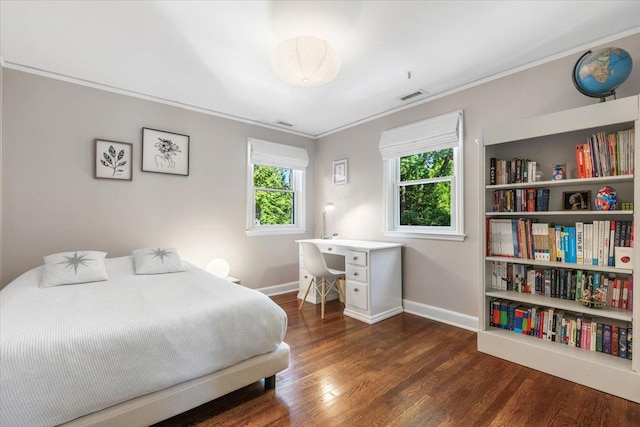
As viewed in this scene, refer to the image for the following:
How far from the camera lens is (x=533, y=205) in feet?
7.77

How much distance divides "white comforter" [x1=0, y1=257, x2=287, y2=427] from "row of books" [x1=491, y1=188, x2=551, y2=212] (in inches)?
79.7

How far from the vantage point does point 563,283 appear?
2.27 metres

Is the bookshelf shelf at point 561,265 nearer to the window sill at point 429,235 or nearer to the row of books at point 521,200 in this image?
the row of books at point 521,200

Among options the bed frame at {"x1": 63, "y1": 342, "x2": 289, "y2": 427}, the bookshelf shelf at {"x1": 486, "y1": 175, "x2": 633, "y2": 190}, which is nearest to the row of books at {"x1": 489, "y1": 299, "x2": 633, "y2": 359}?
the bookshelf shelf at {"x1": 486, "y1": 175, "x2": 633, "y2": 190}

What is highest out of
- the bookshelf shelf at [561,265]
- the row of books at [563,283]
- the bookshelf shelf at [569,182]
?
the bookshelf shelf at [569,182]

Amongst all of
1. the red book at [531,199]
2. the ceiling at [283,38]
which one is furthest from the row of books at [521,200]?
the ceiling at [283,38]

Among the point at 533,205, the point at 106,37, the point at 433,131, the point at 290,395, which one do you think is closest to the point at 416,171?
the point at 433,131

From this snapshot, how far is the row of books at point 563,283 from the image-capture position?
2.04m

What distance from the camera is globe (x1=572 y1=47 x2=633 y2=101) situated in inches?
74.8

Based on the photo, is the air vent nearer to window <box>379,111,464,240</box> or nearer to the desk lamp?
window <box>379,111,464,240</box>

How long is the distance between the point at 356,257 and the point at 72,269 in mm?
2531

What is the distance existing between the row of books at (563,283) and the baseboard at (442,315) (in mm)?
554

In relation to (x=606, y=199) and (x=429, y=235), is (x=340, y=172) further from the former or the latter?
(x=606, y=199)

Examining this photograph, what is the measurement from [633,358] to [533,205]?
44.2 inches
